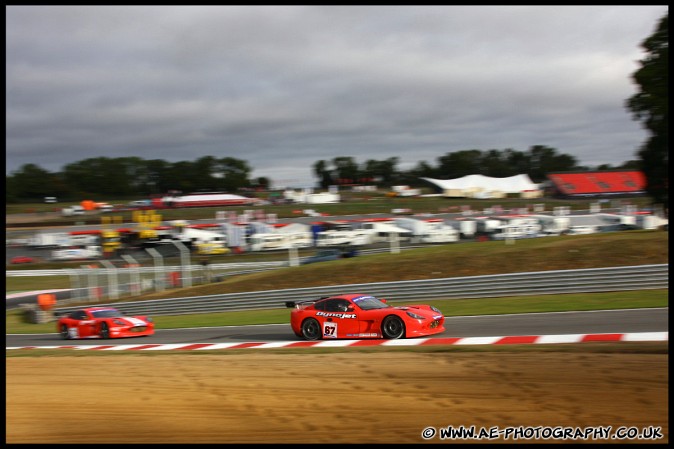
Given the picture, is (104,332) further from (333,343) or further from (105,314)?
(333,343)

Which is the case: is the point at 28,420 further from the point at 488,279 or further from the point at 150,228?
the point at 150,228

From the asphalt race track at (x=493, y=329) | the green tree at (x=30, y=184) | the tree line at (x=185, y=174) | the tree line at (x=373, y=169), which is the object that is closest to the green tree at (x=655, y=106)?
the tree line at (x=373, y=169)

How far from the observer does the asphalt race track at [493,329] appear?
38.2 ft

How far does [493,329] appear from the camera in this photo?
42.2 ft

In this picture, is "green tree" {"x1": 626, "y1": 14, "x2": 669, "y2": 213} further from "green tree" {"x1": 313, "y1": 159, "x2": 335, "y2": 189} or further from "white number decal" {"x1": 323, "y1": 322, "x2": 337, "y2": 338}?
"green tree" {"x1": 313, "y1": 159, "x2": 335, "y2": 189}

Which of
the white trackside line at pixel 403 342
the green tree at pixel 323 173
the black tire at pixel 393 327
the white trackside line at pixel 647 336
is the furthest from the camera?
the green tree at pixel 323 173

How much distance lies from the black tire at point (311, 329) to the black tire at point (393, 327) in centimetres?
155

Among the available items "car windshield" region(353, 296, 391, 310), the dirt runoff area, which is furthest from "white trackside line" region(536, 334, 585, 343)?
"car windshield" region(353, 296, 391, 310)

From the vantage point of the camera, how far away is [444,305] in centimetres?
1850

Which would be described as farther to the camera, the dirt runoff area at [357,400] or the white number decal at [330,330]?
the white number decal at [330,330]

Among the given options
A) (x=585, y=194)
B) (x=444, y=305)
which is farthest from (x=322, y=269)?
(x=585, y=194)

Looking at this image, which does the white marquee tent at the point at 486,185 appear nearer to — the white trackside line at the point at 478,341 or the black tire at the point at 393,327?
the black tire at the point at 393,327

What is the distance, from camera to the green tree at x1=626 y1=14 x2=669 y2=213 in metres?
20.4

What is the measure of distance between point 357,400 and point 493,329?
643 centimetres
